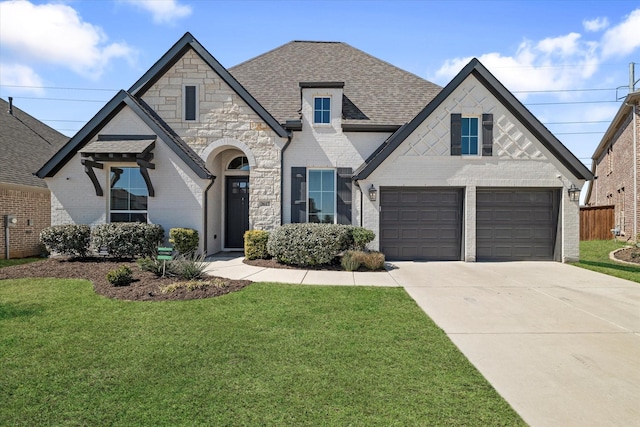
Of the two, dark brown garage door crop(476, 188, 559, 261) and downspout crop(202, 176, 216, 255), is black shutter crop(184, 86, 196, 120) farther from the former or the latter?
dark brown garage door crop(476, 188, 559, 261)

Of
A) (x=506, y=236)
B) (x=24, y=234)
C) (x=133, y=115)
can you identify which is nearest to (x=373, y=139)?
(x=506, y=236)

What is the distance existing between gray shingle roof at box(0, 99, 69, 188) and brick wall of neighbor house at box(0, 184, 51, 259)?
14.5 inches

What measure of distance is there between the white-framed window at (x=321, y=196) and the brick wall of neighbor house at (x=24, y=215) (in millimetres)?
11564

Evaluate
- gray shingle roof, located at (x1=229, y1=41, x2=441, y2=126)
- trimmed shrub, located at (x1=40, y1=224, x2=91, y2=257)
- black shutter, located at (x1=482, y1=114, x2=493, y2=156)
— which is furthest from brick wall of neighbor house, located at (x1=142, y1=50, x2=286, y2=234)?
black shutter, located at (x1=482, y1=114, x2=493, y2=156)

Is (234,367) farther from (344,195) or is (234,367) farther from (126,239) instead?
(344,195)

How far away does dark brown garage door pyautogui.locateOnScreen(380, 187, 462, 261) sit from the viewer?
11273mm

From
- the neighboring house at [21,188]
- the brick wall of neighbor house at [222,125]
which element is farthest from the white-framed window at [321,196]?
the neighboring house at [21,188]

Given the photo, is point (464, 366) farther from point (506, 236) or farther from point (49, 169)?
point (49, 169)

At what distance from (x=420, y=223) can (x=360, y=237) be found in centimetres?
278

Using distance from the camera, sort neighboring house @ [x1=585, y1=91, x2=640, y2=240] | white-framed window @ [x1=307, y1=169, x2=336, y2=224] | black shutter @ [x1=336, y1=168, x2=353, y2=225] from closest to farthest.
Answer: black shutter @ [x1=336, y1=168, x2=353, y2=225] < white-framed window @ [x1=307, y1=169, x2=336, y2=224] < neighboring house @ [x1=585, y1=91, x2=640, y2=240]

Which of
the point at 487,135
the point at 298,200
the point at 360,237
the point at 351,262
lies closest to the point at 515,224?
the point at 487,135

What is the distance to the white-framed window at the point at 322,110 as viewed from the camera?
39.4ft

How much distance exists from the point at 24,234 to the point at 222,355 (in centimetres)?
1419

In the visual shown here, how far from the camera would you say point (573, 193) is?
36.2 feet
